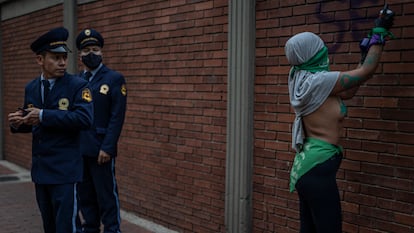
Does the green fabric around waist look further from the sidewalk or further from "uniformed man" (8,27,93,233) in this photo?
the sidewalk

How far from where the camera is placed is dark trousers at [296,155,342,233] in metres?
2.97

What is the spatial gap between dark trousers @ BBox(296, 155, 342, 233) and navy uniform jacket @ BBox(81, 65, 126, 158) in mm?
2027

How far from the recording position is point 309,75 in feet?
9.94

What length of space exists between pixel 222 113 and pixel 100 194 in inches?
53.6

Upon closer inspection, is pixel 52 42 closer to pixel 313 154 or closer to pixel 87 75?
pixel 87 75

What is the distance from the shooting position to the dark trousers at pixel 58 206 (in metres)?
3.62

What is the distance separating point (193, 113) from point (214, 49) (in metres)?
0.71

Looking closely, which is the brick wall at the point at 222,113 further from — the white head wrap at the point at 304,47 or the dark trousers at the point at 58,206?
the dark trousers at the point at 58,206

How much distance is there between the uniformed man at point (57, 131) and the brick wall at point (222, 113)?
1.54m

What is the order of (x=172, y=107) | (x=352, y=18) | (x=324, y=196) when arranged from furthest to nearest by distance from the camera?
(x=172, y=107) → (x=352, y=18) → (x=324, y=196)

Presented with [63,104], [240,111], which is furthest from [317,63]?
[63,104]

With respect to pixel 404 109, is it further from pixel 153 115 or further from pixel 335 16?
pixel 153 115

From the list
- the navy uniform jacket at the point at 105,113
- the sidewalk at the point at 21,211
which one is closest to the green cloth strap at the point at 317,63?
the navy uniform jacket at the point at 105,113

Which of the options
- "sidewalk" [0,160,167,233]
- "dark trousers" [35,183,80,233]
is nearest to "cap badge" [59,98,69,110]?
Answer: "dark trousers" [35,183,80,233]
